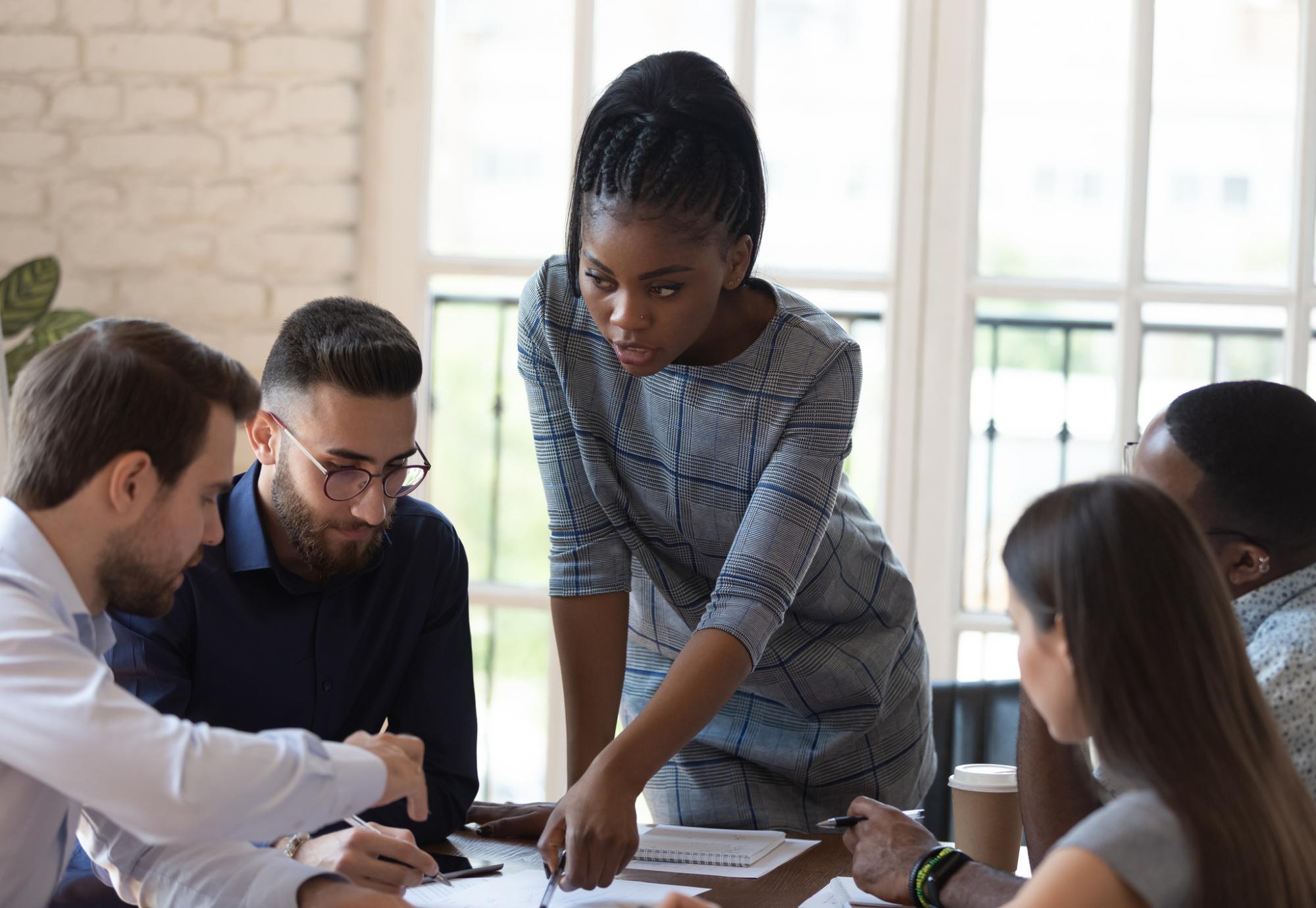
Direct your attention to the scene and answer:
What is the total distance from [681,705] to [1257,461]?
61 centimetres

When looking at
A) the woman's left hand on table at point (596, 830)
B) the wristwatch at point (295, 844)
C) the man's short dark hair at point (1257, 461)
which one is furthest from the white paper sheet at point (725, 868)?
the man's short dark hair at point (1257, 461)

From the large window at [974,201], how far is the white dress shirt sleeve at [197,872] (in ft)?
5.50

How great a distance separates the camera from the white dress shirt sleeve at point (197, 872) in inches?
48.0

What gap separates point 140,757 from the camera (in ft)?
3.25

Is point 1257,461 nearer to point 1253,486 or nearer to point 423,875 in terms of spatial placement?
point 1253,486

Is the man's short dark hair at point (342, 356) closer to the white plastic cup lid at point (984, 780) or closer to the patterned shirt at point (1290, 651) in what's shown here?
the white plastic cup lid at point (984, 780)

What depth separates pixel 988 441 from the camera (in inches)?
113

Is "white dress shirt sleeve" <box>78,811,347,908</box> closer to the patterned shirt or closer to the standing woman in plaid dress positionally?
the standing woman in plaid dress

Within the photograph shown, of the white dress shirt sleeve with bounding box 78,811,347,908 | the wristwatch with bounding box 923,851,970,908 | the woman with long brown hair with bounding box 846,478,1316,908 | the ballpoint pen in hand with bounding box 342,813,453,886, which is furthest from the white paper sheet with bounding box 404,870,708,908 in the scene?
the woman with long brown hair with bounding box 846,478,1316,908

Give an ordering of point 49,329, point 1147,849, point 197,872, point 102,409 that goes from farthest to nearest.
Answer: point 49,329 < point 197,872 < point 102,409 < point 1147,849

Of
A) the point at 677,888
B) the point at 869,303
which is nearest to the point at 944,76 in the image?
the point at 869,303

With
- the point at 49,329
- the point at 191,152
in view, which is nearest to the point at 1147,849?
the point at 49,329

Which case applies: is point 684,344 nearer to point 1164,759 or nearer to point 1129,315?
point 1164,759

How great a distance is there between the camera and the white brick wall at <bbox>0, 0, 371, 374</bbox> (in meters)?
2.85
